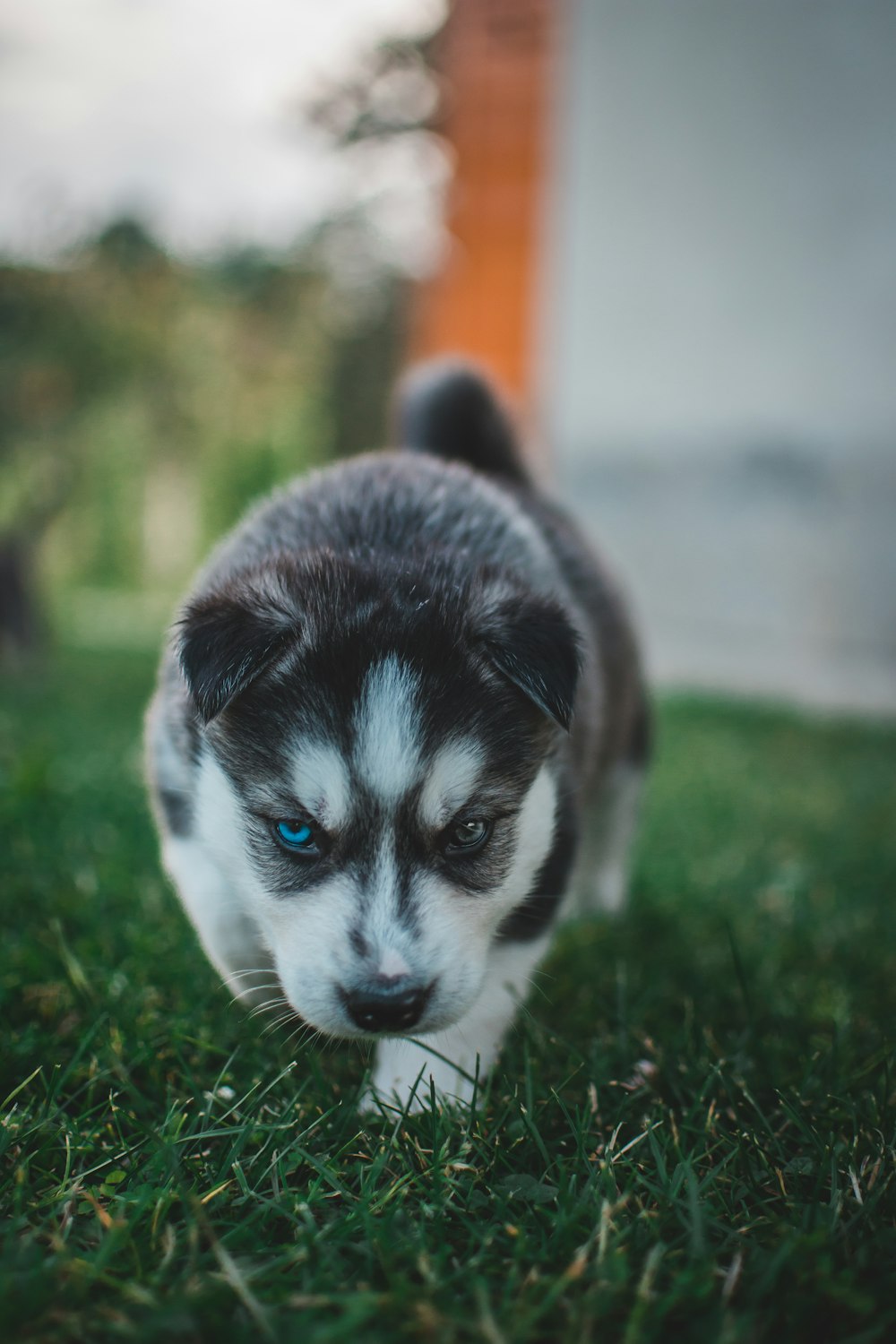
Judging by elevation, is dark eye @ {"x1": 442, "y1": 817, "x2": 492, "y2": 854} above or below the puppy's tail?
below

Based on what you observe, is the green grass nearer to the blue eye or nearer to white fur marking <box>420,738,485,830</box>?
the blue eye

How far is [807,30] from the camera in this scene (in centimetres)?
864

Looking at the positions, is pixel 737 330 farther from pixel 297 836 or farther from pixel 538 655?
pixel 297 836

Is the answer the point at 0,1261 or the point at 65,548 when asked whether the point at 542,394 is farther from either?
the point at 0,1261

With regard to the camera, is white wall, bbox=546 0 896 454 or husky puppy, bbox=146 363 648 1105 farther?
white wall, bbox=546 0 896 454

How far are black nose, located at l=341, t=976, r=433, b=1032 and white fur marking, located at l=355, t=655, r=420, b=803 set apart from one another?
14.0 inches

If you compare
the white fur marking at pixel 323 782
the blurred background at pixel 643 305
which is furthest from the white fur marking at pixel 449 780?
the blurred background at pixel 643 305

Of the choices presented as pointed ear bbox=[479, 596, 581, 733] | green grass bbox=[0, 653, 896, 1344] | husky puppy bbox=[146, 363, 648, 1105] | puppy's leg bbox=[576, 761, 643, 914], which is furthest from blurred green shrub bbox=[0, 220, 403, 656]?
pointed ear bbox=[479, 596, 581, 733]

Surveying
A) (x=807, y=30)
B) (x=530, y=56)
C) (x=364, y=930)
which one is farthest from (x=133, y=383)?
(x=364, y=930)

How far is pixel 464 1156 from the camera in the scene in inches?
74.9

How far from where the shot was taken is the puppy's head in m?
1.99

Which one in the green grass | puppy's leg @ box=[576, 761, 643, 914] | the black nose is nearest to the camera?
the green grass

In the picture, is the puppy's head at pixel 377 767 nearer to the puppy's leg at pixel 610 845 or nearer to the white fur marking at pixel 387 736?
the white fur marking at pixel 387 736

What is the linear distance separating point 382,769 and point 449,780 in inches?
5.9
